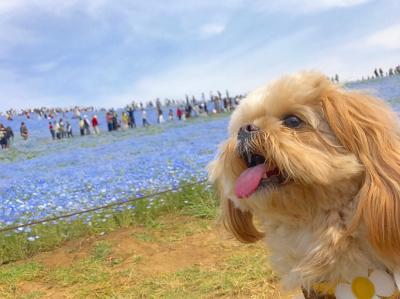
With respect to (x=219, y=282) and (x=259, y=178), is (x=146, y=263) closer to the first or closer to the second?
(x=219, y=282)

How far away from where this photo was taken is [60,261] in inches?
212

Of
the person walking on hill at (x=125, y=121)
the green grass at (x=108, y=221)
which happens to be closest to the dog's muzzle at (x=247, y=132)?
the green grass at (x=108, y=221)

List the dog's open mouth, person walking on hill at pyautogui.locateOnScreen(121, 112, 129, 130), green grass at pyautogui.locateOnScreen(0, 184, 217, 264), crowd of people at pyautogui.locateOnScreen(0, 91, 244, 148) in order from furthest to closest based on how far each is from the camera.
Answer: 1. person walking on hill at pyautogui.locateOnScreen(121, 112, 129, 130)
2. crowd of people at pyautogui.locateOnScreen(0, 91, 244, 148)
3. green grass at pyautogui.locateOnScreen(0, 184, 217, 264)
4. the dog's open mouth

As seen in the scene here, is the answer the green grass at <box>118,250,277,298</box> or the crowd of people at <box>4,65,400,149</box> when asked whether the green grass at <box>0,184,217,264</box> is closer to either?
the green grass at <box>118,250,277,298</box>

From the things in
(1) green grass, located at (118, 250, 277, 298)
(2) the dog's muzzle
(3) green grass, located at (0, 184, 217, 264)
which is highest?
(2) the dog's muzzle

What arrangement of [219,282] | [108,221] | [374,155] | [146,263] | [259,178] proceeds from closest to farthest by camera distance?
[374,155]
[259,178]
[219,282]
[146,263]
[108,221]

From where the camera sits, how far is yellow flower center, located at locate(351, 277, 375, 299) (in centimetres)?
191

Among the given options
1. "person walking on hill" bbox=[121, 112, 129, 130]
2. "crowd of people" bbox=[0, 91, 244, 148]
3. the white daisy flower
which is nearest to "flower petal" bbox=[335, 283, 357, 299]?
the white daisy flower

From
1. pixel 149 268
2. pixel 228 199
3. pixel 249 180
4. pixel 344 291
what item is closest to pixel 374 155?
pixel 249 180

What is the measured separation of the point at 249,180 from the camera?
1.89 meters

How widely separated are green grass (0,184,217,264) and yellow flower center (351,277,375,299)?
13.8 feet

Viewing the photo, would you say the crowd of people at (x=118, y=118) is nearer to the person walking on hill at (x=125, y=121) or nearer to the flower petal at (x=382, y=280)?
the person walking on hill at (x=125, y=121)

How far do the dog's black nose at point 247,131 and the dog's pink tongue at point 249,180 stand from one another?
0.42 feet

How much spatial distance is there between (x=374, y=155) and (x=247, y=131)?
0.48 m
